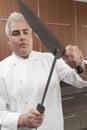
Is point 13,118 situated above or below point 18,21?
below

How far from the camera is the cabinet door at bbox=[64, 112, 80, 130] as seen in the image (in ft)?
8.85

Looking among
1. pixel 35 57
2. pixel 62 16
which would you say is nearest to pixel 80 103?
pixel 62 16

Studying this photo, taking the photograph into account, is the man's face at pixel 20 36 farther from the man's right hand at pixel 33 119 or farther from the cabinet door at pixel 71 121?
the cabinet door at pixel 71 121

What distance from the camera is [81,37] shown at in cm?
309

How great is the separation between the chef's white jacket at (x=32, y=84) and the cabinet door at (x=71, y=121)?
5.42 feet

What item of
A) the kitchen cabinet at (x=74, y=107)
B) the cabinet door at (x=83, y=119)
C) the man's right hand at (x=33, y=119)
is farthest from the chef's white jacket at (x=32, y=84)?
the cabinet door at (x=83, y=119)

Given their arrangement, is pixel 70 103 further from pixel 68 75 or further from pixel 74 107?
pixel 68 75

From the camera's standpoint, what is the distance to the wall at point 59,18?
2.41 m

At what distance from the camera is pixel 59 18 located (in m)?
2.83

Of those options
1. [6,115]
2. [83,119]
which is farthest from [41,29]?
[83,119]

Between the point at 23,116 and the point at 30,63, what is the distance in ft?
1.02

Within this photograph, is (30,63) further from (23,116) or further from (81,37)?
(81,37)

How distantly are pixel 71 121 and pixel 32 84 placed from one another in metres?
1.84

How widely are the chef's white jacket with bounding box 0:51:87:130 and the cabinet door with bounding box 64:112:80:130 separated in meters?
1.65
